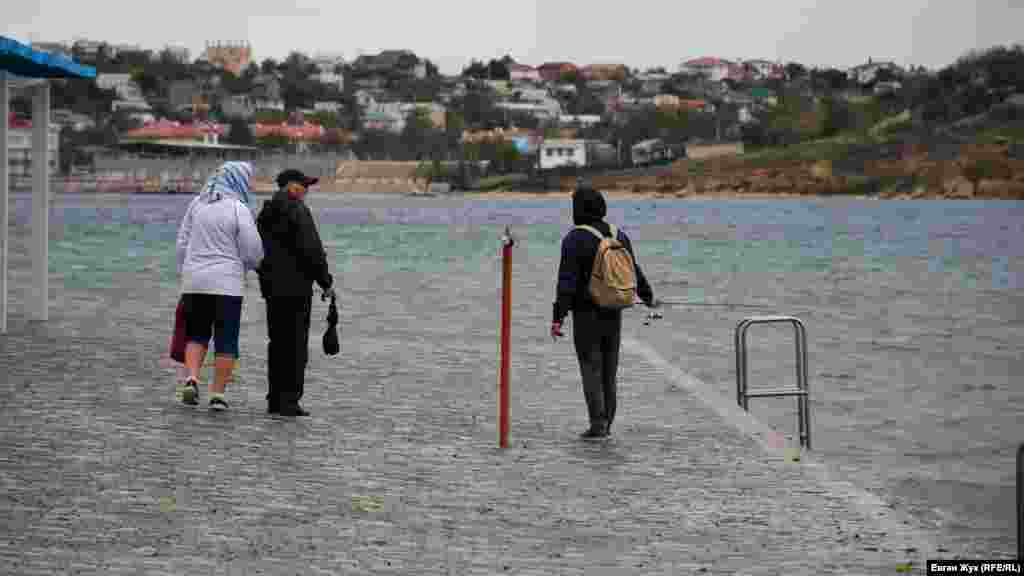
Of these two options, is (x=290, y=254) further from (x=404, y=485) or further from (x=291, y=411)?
(x=404, y=485)

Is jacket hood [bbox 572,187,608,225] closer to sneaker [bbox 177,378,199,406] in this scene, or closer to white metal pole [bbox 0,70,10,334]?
sneaker [bbox 177,378,199,406]

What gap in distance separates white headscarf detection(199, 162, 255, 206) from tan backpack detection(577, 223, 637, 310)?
2.42 metres

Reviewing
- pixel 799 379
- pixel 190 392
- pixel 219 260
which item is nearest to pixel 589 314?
pixel 799 379

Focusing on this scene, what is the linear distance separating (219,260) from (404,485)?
3179 millimetres

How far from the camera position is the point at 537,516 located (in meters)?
8.48

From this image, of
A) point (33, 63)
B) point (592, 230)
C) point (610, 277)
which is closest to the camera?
point (610, 277)

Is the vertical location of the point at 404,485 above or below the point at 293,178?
below

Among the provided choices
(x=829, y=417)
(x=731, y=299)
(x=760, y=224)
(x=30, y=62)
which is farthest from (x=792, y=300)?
(x=760, y=224)

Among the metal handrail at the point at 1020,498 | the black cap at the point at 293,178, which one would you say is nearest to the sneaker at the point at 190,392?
the black cap at the point at 293,178

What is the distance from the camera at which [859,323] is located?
96.8 ft

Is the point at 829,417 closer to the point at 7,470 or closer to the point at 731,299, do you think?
the point at 7,470

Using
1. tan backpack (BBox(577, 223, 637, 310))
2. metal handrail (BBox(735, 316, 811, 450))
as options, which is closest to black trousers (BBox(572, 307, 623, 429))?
tan backpack (BBox(577, 223, 637, 310))

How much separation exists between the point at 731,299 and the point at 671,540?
99.5 ft

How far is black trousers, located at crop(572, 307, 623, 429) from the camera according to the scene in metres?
11.1
